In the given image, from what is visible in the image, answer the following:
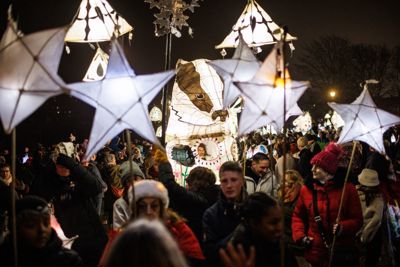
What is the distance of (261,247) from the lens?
11.3 feet

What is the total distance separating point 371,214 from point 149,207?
3.87 m

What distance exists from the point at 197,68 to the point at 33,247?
5.63m

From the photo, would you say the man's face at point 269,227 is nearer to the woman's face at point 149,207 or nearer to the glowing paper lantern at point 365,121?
the woman's face at point 149,207

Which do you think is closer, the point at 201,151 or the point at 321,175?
the point at 321,175

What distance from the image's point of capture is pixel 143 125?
400 cm

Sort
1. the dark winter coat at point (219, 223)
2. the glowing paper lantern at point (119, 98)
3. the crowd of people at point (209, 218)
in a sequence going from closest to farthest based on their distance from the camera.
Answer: the crowd of people at point (209, 218) → the glowing paper lantern at point (119, 98) → the dark winter coat at point (219, 223)

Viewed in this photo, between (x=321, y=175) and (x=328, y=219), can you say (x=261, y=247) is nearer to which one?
(x=328, y=219)

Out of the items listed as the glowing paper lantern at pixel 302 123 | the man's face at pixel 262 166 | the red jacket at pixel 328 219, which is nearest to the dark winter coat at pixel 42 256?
the red jacket at pixel 328 219

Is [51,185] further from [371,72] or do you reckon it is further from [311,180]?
[371,72]

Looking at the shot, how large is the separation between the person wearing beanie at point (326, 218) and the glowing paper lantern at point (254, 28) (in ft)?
10.6

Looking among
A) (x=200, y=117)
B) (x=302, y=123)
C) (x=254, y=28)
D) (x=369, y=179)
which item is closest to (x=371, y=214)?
(x=369, y=179)

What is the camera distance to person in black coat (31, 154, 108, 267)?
5004mm

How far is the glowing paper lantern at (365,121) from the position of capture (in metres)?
5.52

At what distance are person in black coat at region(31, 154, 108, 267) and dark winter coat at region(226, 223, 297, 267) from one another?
→ 2145 millimetres
